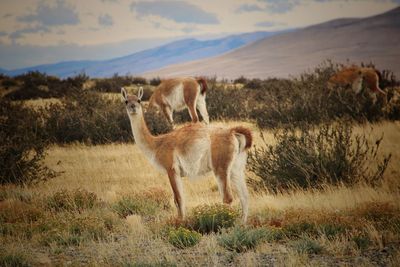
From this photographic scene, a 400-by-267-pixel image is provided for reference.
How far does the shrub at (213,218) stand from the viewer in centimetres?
568

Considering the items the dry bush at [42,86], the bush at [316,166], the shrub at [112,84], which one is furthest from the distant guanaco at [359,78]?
the shrub at [112,84]

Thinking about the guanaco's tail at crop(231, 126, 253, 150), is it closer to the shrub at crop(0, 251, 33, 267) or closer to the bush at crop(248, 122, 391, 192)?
the bush at crop(248, 122, 391, 192)

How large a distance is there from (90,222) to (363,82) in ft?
31.6

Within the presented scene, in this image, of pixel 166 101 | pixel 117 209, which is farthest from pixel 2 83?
pixel 117 209

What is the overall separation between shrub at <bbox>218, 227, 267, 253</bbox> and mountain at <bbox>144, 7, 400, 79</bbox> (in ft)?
25.8

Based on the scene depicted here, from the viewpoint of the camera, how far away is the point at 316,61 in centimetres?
1617

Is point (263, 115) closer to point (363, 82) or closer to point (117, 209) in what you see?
point (363, 82)

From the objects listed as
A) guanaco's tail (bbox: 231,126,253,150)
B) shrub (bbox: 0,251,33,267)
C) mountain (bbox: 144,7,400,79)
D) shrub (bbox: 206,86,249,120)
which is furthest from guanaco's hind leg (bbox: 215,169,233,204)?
shrub (bbox: 206,86,249,120)

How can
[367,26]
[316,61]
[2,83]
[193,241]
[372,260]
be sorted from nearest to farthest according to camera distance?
[372,260]
[193,241]
[367,26]
[316,61]
[2,83]

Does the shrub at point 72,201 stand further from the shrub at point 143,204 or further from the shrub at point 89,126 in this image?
the shrub at point 89,126

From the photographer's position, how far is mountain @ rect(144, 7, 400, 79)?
11.8 metres

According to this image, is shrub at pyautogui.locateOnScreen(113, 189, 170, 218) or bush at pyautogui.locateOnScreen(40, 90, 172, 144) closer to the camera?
shrub at pyautogui.locateOnScreen(113, 189, 170, 218)

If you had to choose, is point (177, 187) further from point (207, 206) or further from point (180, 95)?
point (180, 95)

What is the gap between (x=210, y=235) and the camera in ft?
18.4
